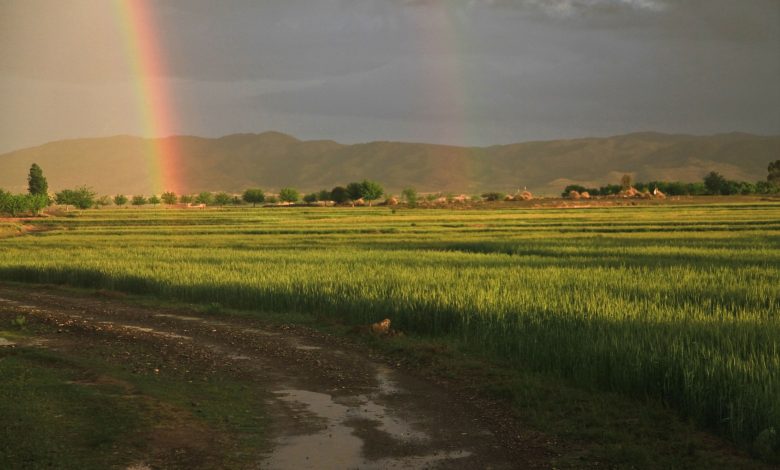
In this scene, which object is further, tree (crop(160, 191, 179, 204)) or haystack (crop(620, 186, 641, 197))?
tree (crop(160, 191, 179, 204))

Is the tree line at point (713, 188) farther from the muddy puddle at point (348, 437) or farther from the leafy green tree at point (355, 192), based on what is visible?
the muddy puddle at point (348, 437)

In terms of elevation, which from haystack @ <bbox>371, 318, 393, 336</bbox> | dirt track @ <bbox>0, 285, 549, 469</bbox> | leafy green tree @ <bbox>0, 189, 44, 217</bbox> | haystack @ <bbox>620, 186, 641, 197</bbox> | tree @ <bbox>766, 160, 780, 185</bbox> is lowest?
dirt track @ <bbox>0, 285, 549, 469</bbox>

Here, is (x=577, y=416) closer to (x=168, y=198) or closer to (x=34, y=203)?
(x=34, y=203)

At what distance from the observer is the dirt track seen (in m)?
8.68

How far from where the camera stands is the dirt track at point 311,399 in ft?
28.5

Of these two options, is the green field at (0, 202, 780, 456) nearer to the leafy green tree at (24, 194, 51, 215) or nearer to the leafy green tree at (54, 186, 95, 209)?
the leafy green tree at (24, 194, 51, 215)

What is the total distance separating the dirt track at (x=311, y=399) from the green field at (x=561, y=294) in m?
2.12

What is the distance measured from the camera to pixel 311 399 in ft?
36.7

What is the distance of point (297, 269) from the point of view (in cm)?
2645

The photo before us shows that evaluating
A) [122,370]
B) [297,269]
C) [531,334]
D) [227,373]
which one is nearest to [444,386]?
[531,334]

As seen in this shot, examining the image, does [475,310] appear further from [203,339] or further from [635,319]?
[203,339]

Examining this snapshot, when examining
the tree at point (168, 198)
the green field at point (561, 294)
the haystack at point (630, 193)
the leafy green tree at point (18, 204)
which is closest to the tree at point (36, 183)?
the leafy green tree at point (18, 204)

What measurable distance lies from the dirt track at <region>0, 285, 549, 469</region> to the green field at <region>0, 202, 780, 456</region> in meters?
2.12

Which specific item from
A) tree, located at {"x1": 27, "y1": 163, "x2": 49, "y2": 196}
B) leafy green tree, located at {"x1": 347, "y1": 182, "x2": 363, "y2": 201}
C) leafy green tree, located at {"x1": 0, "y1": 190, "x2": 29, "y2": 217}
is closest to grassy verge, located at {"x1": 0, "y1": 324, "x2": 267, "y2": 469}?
leafy green tree, located at {"x1": 0, "y1": 190, "x2": 29, "y2": 217}
